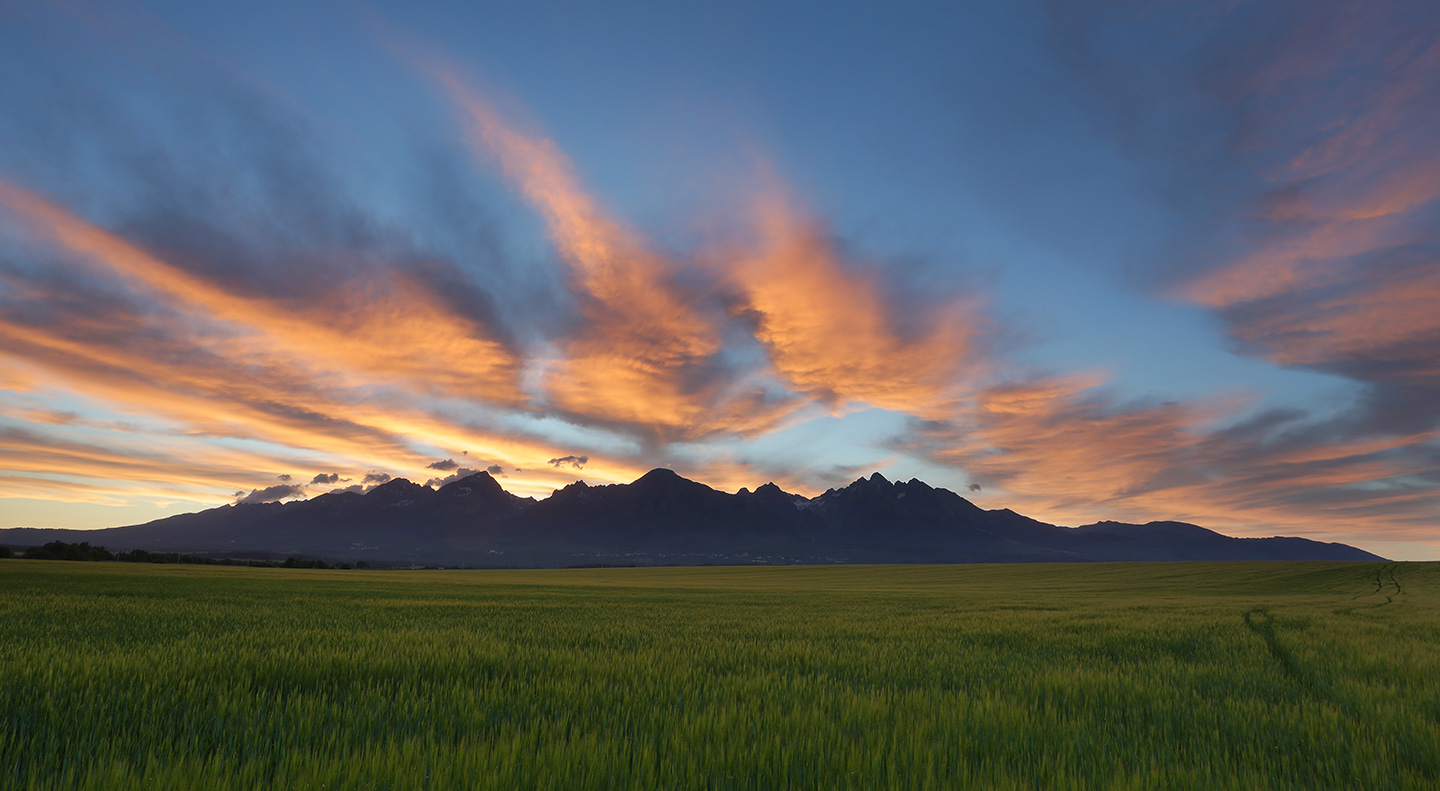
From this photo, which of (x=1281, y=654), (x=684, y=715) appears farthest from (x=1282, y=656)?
(x=684, y=715)

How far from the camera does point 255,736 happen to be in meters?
3.40

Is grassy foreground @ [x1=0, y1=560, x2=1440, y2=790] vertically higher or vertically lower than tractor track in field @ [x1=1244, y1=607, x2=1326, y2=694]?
higher

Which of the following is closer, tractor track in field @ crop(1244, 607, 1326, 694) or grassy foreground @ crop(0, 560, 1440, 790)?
grassy foreground @ crop(0, 560, 1440, 790)

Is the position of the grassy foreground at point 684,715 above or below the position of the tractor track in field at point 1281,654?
above

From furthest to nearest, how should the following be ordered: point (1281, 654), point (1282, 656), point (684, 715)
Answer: point (1281, 654) < point (1282, 656) < point (684, 715)

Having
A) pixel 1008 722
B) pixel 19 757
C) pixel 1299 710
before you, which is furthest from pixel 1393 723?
pixel 19 757

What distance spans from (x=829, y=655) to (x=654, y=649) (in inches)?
90.8

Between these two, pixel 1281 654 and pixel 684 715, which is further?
pixel 1281 654

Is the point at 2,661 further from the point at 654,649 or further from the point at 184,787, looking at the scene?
the point at 654,649

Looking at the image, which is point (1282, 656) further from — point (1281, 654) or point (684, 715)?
point (684, 715)

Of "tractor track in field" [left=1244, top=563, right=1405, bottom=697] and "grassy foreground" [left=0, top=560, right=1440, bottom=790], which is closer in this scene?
"grassy foreground" [left=0, top=560, right=1440, bottom=790]

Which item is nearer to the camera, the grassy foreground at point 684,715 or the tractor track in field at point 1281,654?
the grassy foreground at point 684,715

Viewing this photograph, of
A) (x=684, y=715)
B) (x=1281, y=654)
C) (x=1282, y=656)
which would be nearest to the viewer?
(x=684, y=715)

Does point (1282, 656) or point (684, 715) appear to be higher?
point (684, 715)
